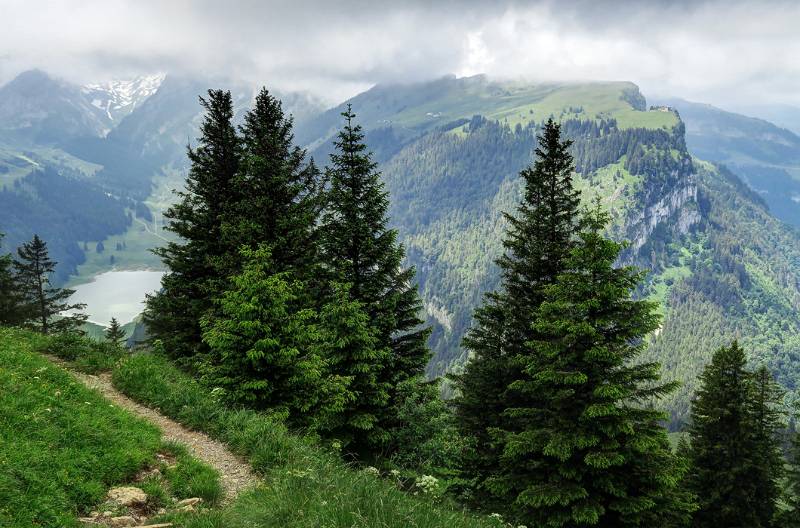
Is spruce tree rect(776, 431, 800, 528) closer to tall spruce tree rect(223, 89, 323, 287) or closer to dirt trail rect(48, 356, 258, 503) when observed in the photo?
tall spruce tree rect(223, 89, 323, 287)

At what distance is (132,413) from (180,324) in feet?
43.5

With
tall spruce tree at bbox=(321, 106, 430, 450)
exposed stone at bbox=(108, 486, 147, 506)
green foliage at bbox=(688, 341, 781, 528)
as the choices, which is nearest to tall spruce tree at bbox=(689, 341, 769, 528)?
green foliage at bbox=(688, 341, 781, 528)

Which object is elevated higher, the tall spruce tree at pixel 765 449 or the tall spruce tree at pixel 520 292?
the tall spruce tree at pixel 520 292

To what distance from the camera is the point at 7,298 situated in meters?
34.1

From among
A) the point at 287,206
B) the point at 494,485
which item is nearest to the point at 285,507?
the point at 494,485

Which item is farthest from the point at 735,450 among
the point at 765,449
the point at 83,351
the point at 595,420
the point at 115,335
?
the point at 115,335

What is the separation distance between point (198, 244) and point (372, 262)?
28.1ft

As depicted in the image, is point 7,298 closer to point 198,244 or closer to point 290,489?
point 198,244

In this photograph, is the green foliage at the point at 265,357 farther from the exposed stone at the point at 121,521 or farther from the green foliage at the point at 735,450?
the green foliage at the point at 735,450

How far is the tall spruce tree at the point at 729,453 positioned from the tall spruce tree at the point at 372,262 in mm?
18539

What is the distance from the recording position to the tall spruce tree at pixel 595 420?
14914mm

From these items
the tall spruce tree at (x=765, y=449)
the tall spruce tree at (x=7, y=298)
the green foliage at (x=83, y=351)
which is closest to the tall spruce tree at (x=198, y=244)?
the green foliage at (x=83, y=351)

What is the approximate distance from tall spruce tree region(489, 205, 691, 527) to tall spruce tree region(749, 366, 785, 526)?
1551cm

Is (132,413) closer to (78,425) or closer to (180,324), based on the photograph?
(78,425)
